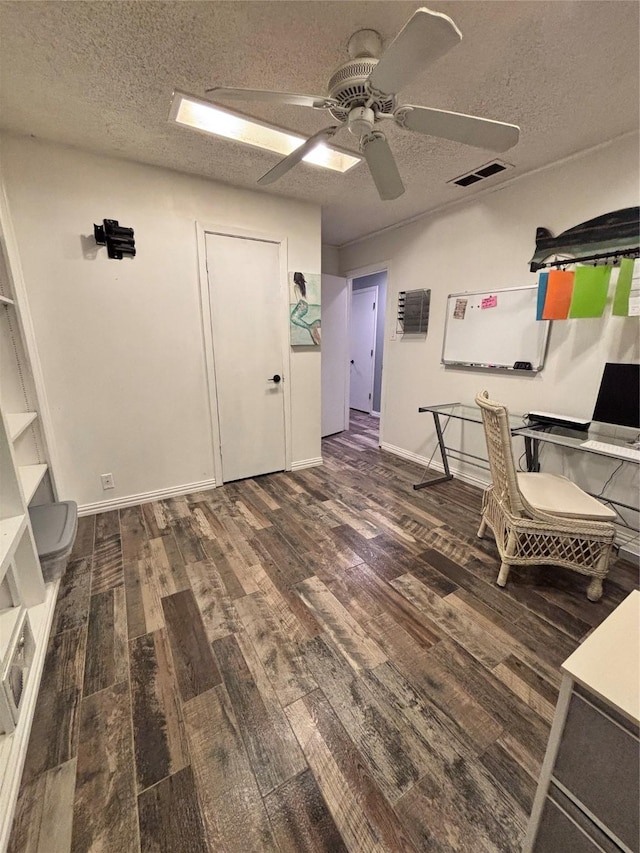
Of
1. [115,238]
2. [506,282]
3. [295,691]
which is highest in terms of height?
[115,238]

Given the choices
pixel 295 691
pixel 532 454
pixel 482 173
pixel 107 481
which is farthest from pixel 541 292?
pixel 107 481

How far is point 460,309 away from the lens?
3.23 m

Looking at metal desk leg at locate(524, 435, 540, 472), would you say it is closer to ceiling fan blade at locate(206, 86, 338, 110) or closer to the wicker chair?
the wicker chair

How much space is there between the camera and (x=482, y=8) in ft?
4.29

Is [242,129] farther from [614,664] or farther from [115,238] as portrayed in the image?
[614,664]

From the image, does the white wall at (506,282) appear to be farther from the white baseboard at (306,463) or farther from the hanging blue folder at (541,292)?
the white baseboard at (306,463)

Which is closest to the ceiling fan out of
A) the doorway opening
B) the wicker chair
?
the wicker chair

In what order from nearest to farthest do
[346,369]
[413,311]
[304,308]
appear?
[304,308] → [413,311] → [346,369]

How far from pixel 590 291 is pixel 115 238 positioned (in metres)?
3.24

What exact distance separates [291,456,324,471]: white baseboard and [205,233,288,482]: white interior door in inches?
9.2

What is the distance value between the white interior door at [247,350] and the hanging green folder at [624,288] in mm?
2462

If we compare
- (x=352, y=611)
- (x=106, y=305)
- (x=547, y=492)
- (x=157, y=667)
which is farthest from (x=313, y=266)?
(x=157, y=667)

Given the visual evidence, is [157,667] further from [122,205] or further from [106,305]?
[122,205]

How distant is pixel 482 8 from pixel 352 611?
2635mm
